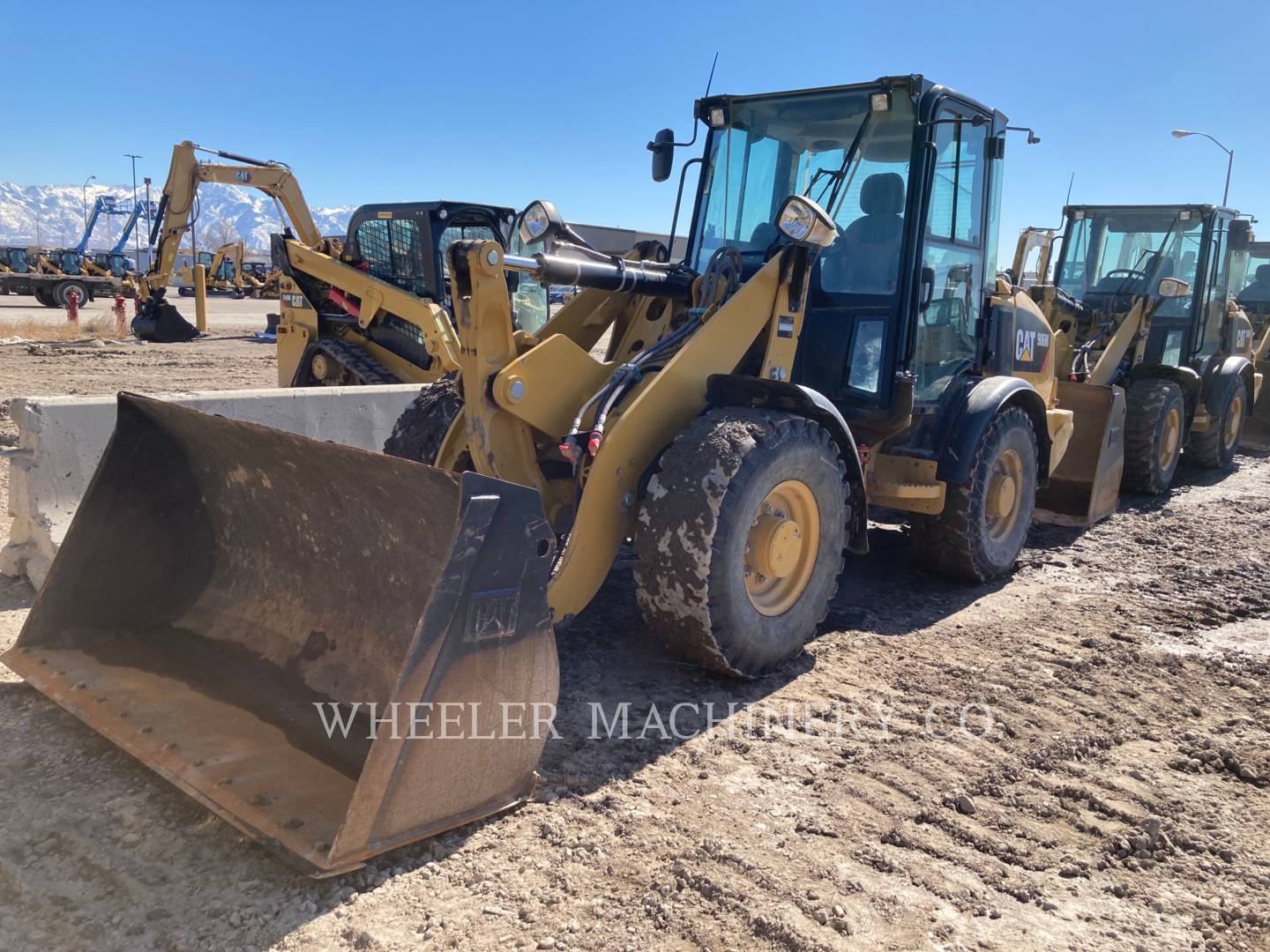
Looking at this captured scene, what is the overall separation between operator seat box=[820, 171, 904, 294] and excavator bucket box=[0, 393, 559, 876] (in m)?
2.72

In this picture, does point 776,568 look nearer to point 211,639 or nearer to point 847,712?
point 847,712

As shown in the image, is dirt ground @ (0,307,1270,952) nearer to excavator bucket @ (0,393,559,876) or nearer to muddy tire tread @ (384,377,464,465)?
excavator bucket @ (0,393,559,876)

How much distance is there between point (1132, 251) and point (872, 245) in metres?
5.94

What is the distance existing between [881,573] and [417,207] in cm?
633

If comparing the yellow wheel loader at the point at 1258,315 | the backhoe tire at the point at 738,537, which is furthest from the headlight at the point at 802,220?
the yellow wheel loader at the point at 1258,315

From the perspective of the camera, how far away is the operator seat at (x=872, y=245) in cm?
473

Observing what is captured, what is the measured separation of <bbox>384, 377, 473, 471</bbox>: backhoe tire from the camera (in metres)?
4.78

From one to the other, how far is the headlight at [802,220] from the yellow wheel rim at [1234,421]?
26.5 feet

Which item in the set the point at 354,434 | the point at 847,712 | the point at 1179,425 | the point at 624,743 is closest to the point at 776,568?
the point at 847,712

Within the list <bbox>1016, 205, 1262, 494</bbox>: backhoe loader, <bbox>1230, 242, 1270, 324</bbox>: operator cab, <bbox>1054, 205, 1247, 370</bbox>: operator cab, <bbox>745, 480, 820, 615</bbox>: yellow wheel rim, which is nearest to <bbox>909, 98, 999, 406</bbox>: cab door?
<bbox>745, 480, 820, 615</bbox>: yellow wheel rim

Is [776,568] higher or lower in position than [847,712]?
higher

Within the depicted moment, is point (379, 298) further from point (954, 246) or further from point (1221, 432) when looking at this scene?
point (1221, 432)

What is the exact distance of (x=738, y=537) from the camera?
11.9 feet

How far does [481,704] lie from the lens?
2.69m
